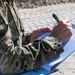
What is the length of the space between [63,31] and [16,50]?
0.38 metres

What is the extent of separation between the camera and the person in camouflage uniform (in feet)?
7.85

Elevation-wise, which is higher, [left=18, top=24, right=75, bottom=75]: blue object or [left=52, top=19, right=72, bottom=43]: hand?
[left=52, top=19, right=72, bottom=43]: hand

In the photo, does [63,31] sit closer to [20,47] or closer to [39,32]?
[20,47]

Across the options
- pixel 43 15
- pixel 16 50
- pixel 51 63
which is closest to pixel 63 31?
pixel 51 63

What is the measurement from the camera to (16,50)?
7.91 ft

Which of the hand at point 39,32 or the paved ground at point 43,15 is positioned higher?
the hand at point 39,32

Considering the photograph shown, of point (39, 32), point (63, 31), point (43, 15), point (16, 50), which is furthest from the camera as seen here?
point (43, 15)

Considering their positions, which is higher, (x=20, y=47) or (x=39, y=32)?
(x=20, y=47)

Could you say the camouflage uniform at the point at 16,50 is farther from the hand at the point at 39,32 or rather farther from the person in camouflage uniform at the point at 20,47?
the hand at the point at 39,32

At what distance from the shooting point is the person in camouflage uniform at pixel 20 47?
7.85ft

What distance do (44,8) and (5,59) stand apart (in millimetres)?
7075

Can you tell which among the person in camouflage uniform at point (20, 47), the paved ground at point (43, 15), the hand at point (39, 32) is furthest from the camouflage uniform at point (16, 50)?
the paved ground at point (43, 15)

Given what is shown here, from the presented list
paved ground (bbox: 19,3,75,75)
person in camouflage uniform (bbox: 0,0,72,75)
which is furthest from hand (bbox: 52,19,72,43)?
paved ground (bbox: 19,3,75,75)

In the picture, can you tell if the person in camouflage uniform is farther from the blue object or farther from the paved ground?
the paved ground
